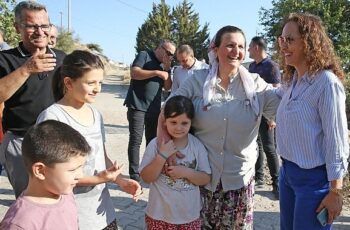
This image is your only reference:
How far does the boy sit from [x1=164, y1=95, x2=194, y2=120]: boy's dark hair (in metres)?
0.93

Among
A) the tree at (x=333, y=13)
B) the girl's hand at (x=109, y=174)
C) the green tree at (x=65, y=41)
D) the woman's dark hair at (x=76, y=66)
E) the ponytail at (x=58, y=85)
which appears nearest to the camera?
the girl's hand at (x=109, y=174)

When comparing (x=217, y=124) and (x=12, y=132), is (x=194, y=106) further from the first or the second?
(x=12, y=132)

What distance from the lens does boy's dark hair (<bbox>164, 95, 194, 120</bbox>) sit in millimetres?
2502

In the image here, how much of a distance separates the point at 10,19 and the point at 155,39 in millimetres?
30455

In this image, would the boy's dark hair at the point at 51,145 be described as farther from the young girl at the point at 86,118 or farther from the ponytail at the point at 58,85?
the ponytail at the point at 58,85

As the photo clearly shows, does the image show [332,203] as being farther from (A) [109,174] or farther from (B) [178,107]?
(A) [109,174]

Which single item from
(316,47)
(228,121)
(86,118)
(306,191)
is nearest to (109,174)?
(86,118)

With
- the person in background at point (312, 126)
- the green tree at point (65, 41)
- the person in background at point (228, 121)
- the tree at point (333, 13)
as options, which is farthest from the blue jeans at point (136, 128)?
the green tree at point (65, 41)

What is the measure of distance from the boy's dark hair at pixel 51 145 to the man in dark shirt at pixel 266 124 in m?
3.42

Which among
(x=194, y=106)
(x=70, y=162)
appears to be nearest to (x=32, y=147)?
(x=70, y=162)

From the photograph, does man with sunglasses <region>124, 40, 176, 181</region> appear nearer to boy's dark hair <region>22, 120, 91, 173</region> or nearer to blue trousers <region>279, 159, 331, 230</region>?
blue trousers <region>279, 159, 331, 230</region>

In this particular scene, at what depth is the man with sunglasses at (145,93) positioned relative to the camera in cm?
519

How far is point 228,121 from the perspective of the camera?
8.24 ft

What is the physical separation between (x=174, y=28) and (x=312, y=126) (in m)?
39.6
